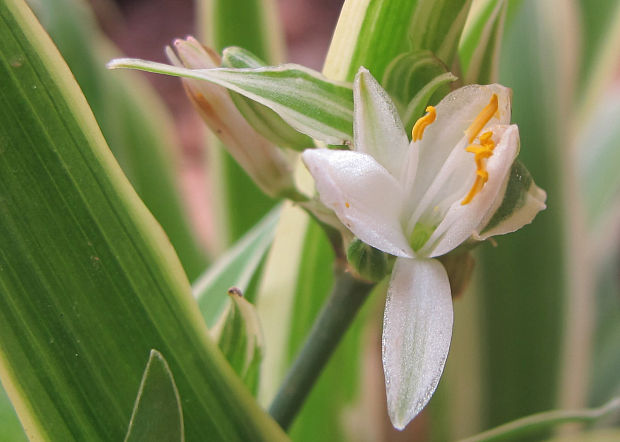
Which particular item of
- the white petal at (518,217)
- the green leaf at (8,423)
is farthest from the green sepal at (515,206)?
the green leaf at (8,423)

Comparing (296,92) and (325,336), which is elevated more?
(296,92)

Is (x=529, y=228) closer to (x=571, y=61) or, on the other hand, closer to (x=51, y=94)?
(x=571, y=61)

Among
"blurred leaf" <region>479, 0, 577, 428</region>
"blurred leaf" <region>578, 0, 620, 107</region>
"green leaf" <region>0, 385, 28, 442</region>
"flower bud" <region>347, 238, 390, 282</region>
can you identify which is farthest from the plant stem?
"blurred leaf" <region>578, 0, 620, 107</region>

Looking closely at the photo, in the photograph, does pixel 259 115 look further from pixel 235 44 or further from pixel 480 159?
pixel 235 44

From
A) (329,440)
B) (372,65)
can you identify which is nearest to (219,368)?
(372,65)

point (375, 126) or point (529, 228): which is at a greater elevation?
point (375, 126)

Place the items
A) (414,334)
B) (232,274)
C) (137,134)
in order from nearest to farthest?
(414,334)
(232,274)
(137,134)

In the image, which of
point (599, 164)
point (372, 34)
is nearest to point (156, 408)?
point (372, 34)
